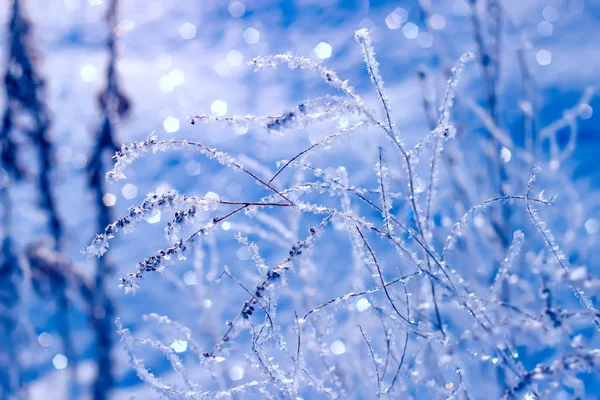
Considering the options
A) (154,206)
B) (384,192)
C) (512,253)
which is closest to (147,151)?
(154,206)

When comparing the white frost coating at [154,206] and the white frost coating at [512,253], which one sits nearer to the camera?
the white frost coating at [154,206]

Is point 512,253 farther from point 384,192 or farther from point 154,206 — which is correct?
point 154,206

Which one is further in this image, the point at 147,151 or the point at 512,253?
the point at 512,253

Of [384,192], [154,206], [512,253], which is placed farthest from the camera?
[512,253]

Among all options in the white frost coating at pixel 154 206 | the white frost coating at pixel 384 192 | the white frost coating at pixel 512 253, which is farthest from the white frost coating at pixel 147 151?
the white frost coating at pixel 512 253

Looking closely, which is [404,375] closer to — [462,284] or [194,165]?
[462,284]

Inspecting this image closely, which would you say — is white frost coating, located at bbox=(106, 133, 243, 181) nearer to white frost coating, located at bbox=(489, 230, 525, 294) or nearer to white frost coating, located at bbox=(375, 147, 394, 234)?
white frost coating, located at bbox=(375, 147, 394, 234)

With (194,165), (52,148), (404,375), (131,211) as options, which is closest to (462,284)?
(404,375)

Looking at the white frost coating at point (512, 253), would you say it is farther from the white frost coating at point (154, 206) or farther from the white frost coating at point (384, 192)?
the white frost coating at point (154, 206)

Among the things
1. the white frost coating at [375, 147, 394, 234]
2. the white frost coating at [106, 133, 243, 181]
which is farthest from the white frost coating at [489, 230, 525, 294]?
the white frost coating at [106, 133, 243, 181]

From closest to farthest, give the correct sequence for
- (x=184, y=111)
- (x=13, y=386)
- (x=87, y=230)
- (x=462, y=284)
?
(x=462, y=284), (x=13, y=386), (x=87, y=230), (x=184, y=111)

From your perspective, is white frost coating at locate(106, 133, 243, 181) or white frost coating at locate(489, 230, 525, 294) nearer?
white frost coating at locate(106, 133, 243, 181)
